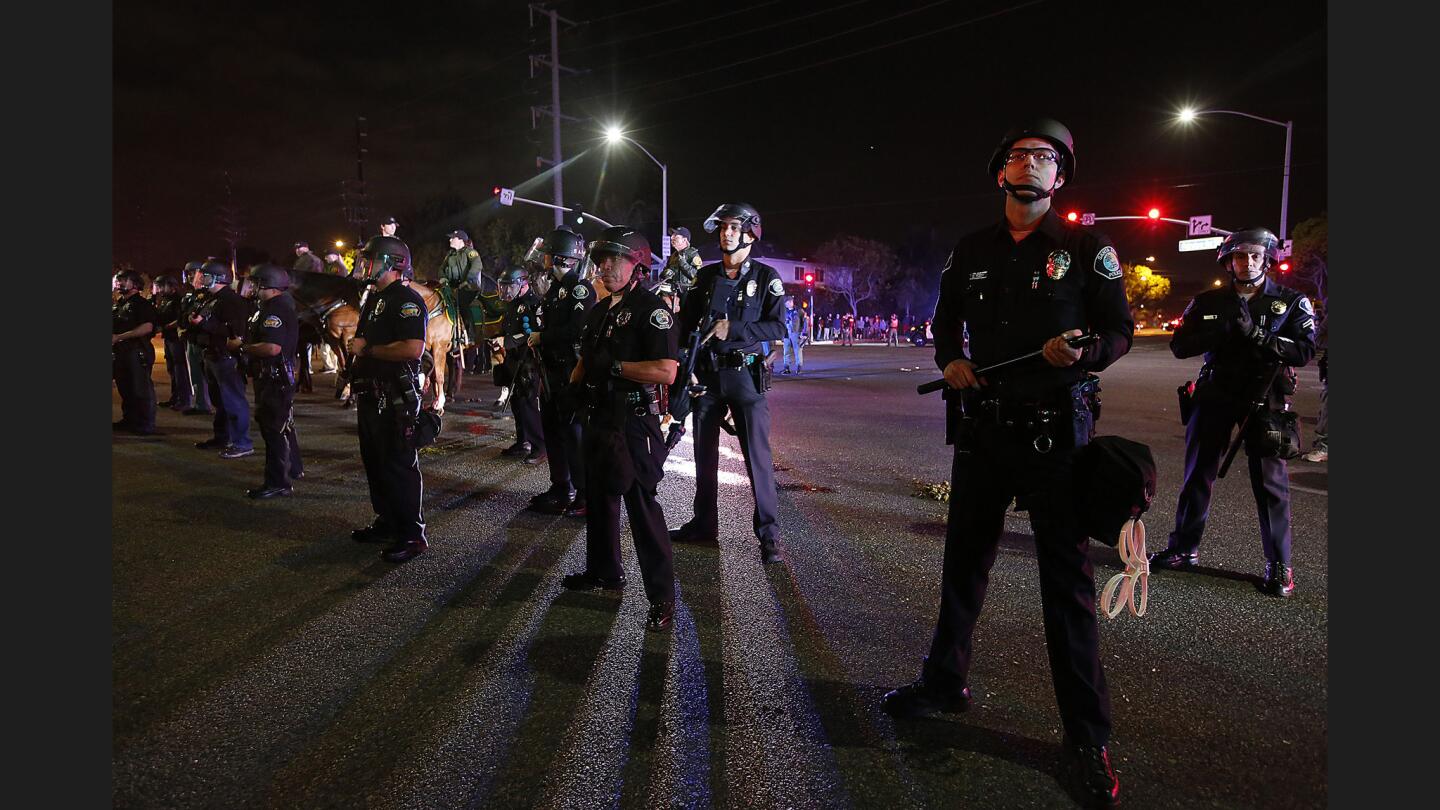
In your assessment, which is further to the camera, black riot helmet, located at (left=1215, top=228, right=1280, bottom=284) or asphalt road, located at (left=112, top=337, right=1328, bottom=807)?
black riot helmet, located at (left=1215, top=228, right=1280, bottom=284)

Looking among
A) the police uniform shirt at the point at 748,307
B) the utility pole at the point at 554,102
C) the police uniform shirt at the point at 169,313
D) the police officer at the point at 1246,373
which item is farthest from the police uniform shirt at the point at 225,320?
the utility pole at the point at 554,102

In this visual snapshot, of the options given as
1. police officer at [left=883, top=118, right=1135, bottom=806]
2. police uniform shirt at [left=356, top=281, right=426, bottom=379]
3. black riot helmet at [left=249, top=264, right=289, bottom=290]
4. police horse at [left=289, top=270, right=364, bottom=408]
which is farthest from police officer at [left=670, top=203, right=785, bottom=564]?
police horse at [left=289, top=270, right=364, bottom=408]

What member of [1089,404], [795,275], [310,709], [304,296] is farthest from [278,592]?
[795,275]

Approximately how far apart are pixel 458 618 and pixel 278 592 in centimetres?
125

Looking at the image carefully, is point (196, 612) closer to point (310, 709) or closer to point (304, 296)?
point (310, 709)

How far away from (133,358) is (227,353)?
2.84 meters

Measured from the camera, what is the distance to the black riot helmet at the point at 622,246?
426cm

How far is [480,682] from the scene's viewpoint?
3.43 m

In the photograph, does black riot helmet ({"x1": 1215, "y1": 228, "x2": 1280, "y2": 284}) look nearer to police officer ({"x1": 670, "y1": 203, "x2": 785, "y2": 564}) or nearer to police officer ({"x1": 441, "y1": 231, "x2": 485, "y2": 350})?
police officer ({"x1": 670, "y1": 203, "x2": 785, "y2": 564})

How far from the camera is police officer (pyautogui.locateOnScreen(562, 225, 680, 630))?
4082 millimetres

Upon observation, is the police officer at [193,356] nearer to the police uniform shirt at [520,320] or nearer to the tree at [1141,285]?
the police uniform shirt at [520,320]

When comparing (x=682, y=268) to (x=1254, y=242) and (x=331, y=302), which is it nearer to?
(x=331, y=302)

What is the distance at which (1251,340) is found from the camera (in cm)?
459

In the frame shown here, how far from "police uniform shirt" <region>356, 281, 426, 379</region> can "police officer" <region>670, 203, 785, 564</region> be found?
1797 mm
